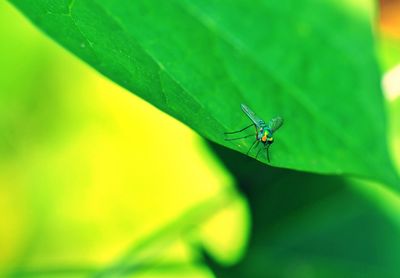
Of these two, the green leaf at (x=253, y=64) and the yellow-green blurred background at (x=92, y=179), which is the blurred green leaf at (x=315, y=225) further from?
the green leaf at (x=253, y=64)

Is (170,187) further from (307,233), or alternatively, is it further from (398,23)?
(398,23)

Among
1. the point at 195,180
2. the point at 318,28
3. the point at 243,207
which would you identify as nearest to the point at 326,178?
the point at 243,207

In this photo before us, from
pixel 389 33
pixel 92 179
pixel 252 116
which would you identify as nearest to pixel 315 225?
pixel 92 179

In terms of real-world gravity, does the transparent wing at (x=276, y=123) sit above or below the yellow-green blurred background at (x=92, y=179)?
above

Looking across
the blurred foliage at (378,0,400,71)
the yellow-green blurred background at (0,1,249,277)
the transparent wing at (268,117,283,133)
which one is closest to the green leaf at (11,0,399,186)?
the transparent wing at (268,117,283,133)

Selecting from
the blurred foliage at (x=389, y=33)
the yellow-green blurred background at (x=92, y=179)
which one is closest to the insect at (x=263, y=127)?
the yellow-green blurred background at (x=92, y=179)

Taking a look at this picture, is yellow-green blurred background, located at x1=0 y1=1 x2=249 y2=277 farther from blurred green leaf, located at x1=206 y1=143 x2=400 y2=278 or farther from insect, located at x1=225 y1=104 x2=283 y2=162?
insect, located at x1=225 y1=104 x2=283 y2=162

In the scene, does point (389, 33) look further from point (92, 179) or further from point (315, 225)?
point (92, 179)
